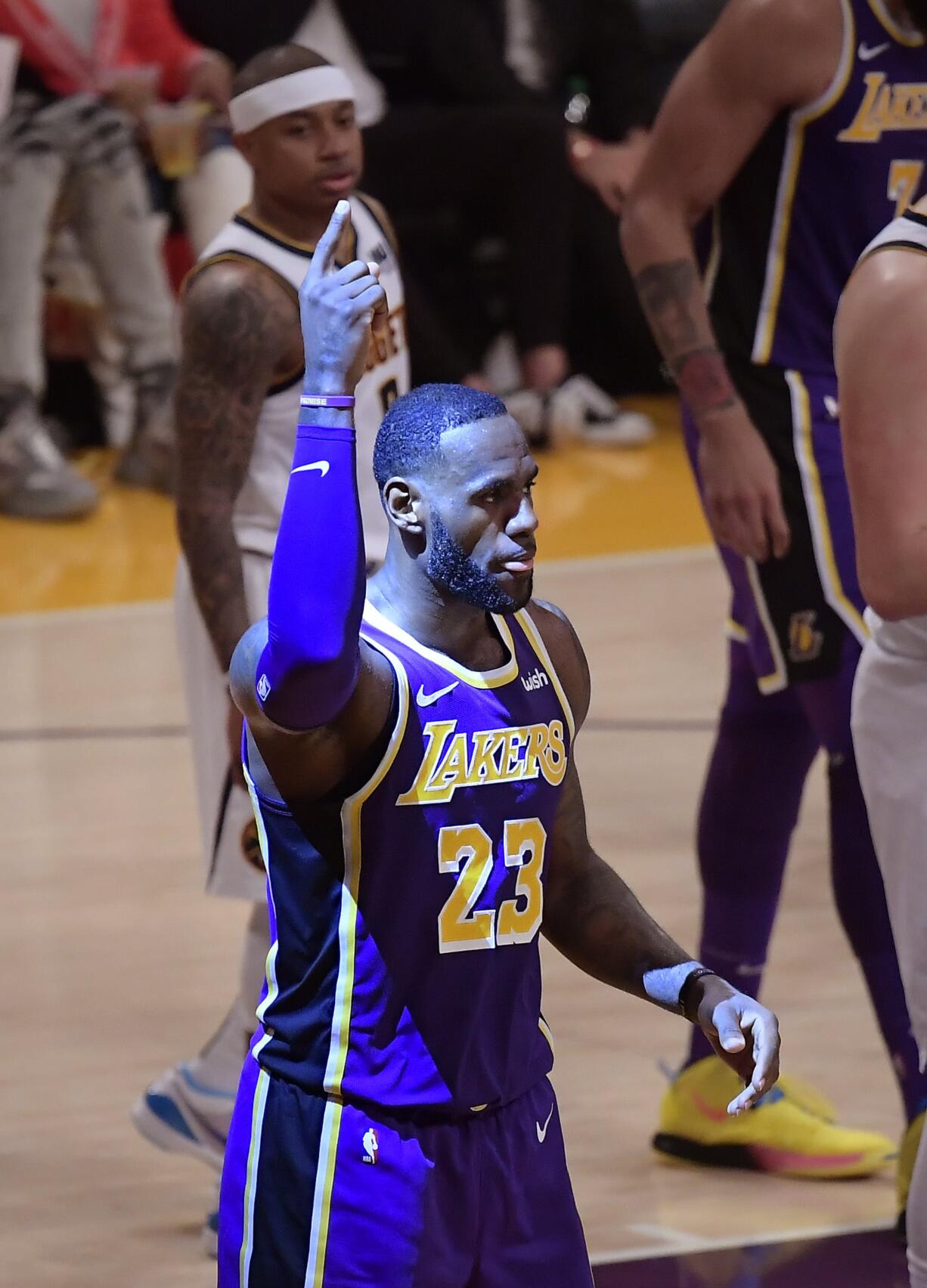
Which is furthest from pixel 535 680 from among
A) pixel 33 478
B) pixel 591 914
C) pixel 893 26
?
pixel 33 478

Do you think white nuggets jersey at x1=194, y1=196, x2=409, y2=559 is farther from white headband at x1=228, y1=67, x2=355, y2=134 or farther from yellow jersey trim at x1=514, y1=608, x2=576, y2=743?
yellow jersey trim at x1=514, y1=608, x2=576, y2=743

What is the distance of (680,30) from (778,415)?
20.7ft

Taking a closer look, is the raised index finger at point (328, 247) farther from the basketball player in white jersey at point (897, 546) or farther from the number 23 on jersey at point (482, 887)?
the basketball player in white jersey at point (897, 546)

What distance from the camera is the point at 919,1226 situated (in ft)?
9.01

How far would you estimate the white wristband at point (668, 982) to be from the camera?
2.45 metres

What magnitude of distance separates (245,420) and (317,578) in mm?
1454

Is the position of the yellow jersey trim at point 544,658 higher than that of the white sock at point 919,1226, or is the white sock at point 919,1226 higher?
the yellow jersey trim at point 544,658

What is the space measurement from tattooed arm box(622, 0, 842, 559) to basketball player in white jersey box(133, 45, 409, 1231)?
16.6 inches

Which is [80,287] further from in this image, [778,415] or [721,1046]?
[721,1046]

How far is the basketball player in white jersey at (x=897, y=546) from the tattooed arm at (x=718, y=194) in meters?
0.79

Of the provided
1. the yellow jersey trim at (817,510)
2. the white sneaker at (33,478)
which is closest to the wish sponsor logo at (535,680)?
the yellow jersey trim at (817,510)

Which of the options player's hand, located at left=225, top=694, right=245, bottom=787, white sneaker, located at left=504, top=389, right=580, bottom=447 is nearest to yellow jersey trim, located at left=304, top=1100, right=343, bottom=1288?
player's hand, located at left=225, top=694, right=245, bottom=787

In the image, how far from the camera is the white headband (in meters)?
3.69

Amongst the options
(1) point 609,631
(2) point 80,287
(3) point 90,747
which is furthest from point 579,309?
(3) point 90,747
